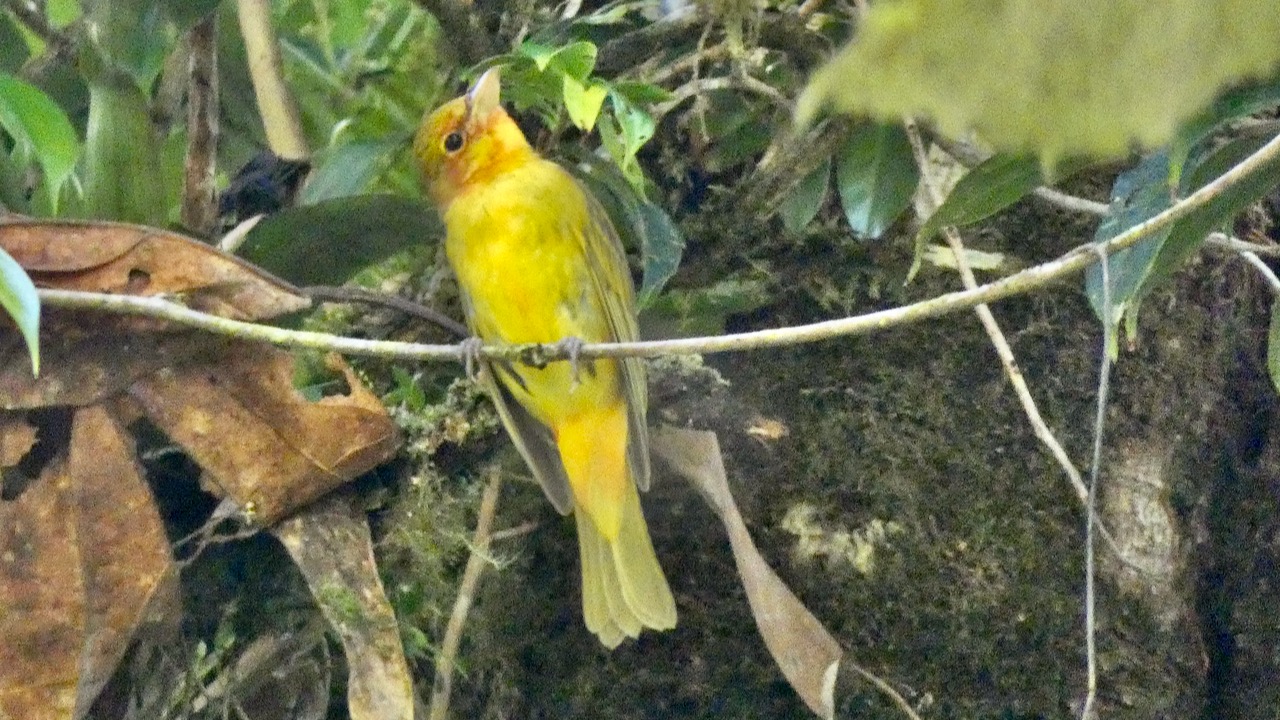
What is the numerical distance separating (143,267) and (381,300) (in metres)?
0.40

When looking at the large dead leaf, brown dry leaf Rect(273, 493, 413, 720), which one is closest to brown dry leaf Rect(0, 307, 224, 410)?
the large dead leaf

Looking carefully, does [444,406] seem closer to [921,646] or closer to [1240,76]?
[921,646]

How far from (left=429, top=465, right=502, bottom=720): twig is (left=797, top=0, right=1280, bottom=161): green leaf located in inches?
55.9

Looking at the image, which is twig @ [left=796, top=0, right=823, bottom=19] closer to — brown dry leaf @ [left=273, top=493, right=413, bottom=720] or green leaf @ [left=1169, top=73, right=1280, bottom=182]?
green leaf @ [left=1169, top=73, right=1280, bottom=182]

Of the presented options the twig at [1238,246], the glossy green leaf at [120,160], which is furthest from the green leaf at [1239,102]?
the glossy green leaf at [120,160]

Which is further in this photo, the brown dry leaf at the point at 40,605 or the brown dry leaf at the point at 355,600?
the brown dry leaf at the point at 355,600

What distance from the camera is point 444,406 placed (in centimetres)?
177

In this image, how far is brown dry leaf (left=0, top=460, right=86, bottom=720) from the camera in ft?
4.19

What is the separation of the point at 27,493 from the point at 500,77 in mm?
788

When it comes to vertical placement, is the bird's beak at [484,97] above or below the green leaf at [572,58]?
below

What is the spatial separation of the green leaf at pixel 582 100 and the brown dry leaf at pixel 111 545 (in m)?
0.62

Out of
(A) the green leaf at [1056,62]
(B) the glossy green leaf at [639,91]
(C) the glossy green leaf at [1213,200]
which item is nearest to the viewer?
(A) the green leaf at [1056,62]

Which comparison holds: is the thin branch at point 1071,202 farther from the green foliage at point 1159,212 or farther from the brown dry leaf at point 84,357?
the brown dry leaf at point 84,357

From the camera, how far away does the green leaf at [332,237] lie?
1.65 m
